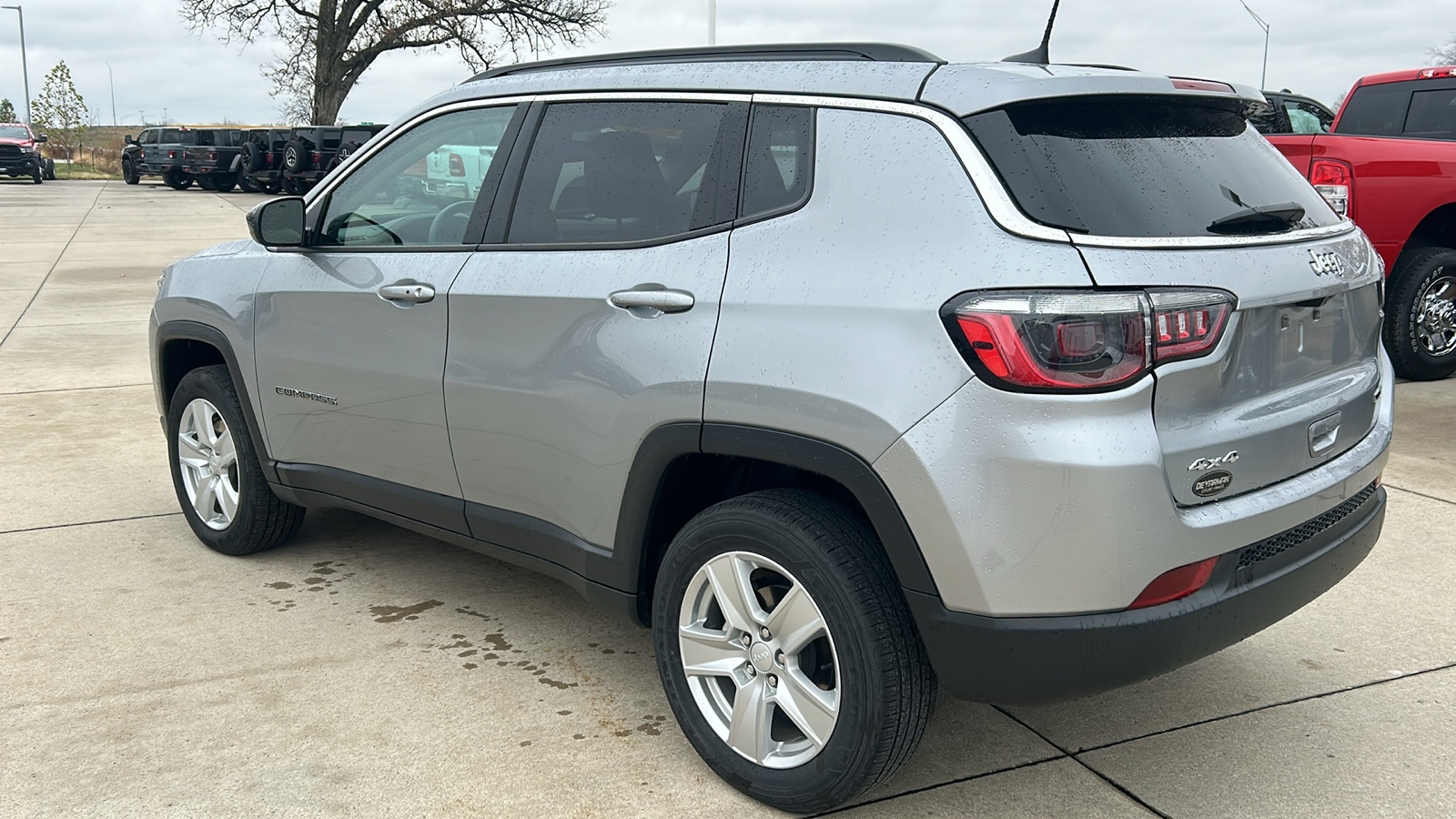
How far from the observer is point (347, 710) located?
11.0 ft

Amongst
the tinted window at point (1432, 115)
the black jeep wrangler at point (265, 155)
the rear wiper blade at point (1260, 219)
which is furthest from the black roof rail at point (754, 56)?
the black jeep wrangler at point (265, 155)

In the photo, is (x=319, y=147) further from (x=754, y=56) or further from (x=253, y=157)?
(x=754, y=56)

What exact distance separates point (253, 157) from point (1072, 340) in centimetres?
3439

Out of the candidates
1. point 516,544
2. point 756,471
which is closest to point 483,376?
point 516,544

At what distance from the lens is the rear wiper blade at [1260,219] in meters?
2.63

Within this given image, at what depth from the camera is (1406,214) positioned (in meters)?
7.66

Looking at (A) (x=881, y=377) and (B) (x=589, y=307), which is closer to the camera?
(A) (x=881, y=377)

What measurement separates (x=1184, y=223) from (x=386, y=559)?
326 centimetres

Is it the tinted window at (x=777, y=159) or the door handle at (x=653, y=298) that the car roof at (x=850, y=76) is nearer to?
the tinted window at (x=777, y=159)

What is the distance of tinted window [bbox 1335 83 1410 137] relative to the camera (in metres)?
8.70

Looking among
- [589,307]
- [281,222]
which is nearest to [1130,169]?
[589,307]

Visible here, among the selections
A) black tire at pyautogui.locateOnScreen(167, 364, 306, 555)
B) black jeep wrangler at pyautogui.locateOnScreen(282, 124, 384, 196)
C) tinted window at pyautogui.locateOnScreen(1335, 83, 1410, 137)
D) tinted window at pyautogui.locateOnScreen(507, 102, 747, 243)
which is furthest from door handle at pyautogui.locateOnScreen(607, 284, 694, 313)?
black jeep wrangler at pyautogui.locateOnScreen(282, 124, 384, 196)

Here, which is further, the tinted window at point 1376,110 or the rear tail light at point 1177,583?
the tinted window at point 1376,110

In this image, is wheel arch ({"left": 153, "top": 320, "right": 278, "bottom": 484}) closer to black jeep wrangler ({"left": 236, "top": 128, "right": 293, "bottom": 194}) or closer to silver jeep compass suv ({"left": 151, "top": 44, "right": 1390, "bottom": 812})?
silver jeep compass suv ({"left": 151, "top": 44, "right": 1390, "bottom": 812})
